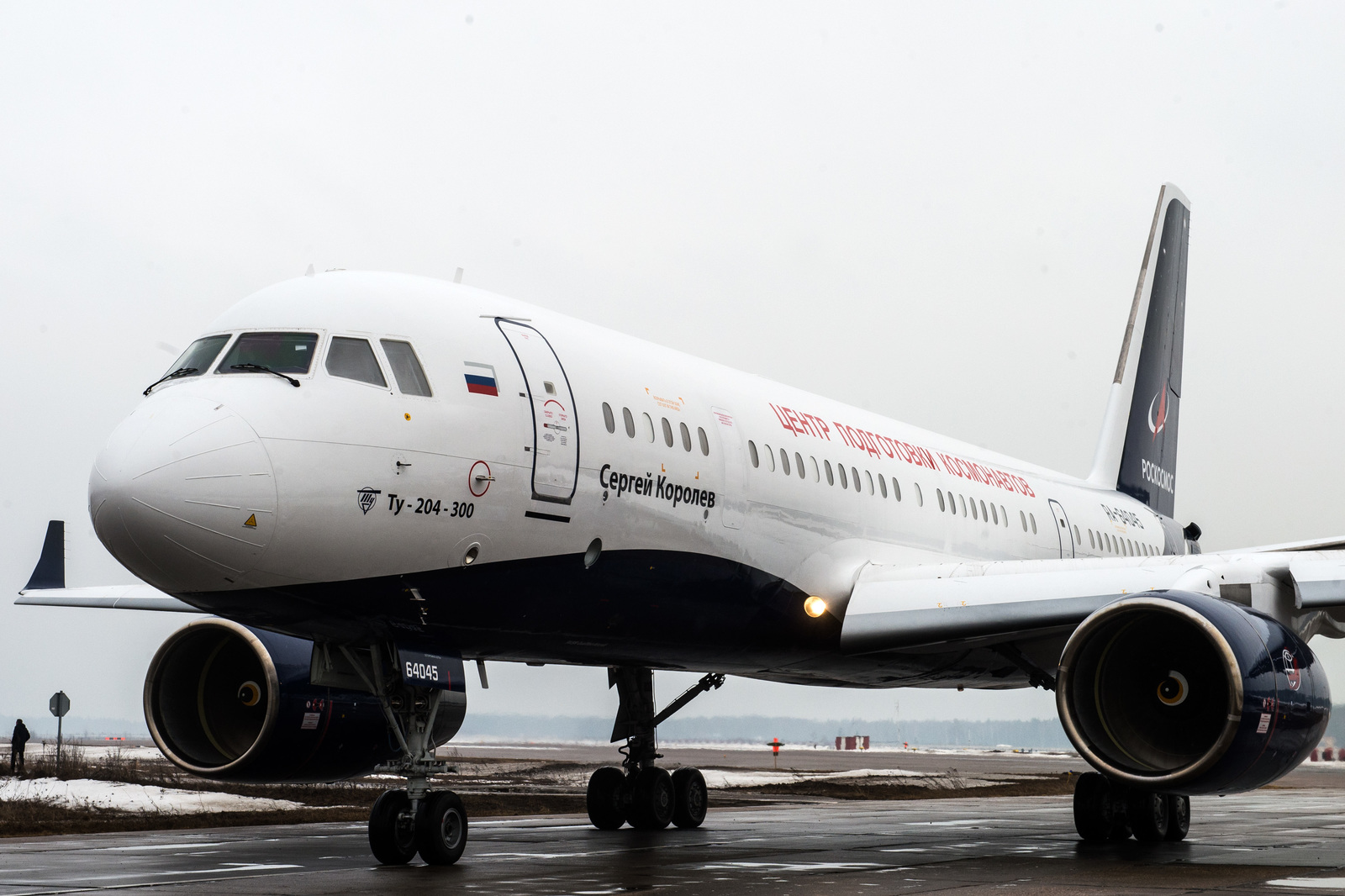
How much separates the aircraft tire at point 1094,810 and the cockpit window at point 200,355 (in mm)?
9848

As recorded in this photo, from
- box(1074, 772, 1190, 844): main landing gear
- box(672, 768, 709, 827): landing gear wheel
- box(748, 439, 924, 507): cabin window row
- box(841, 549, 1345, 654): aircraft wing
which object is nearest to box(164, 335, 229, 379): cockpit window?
box(748, 439, 924, 507): cabin window row

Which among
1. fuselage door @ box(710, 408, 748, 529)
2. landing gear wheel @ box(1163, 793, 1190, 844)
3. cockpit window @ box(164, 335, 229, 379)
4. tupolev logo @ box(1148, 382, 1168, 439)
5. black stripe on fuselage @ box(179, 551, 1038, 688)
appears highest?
tupolev logo @ box(1148, 382, 1168, 439)

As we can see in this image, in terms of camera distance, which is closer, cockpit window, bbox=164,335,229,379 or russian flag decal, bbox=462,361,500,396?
cockpit window, bbox=164,335,229,379

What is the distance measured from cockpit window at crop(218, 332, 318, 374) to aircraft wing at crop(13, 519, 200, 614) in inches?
220

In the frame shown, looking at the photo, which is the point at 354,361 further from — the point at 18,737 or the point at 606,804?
the point at 18,737

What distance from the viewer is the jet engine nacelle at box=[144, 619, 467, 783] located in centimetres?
1255

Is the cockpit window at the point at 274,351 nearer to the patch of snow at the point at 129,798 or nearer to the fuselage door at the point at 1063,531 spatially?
the patch of snow at the point at 129,798

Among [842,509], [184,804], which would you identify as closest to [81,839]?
[184,804]

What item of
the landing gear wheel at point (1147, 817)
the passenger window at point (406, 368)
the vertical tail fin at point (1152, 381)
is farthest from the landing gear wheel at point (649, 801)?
the vertical tail fin at point (1152, 381)

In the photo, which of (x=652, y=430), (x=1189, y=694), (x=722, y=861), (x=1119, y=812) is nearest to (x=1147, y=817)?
(x=1119, y=812)

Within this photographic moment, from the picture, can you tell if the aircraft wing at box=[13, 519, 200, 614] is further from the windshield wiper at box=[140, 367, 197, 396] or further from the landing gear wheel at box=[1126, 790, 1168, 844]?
the landing gear wheel at box=[1126, 790, 1168, 844]

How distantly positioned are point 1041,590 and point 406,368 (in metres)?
6.04

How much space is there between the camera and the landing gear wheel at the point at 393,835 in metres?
10.6

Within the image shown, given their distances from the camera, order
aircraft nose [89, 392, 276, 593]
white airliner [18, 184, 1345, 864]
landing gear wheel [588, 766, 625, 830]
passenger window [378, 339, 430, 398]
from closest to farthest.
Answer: aircraft nose [89, 392, 276, 593], white airliner [18, 184, 1345, 864], passenger window [378, 339, 430, 398], landing gear wheel [588, 766, 625, 830]
